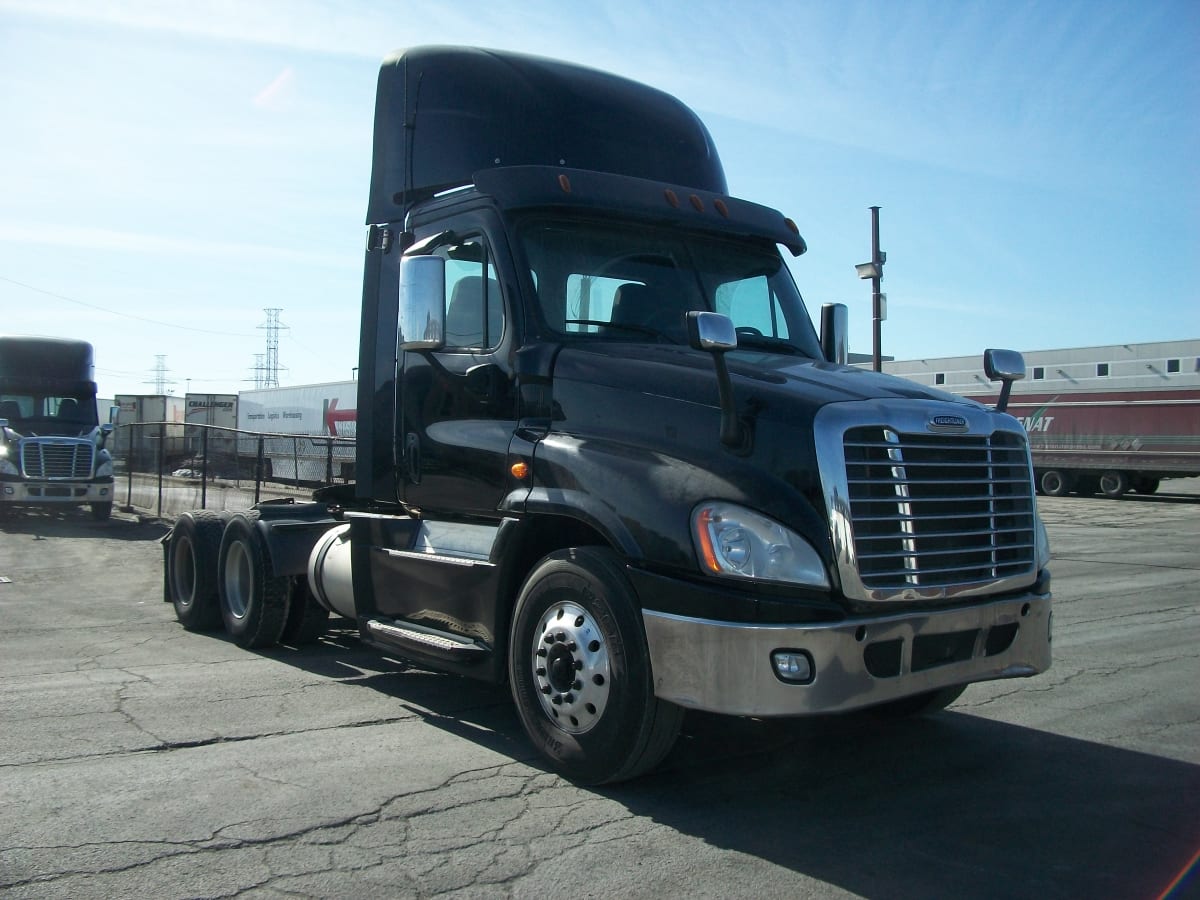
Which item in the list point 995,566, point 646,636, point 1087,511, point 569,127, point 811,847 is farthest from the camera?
point 1087,511

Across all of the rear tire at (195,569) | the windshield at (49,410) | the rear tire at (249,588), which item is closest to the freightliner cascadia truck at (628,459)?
the rear tire at (249,588)

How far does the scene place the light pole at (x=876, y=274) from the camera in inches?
1030

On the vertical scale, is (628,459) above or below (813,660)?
above

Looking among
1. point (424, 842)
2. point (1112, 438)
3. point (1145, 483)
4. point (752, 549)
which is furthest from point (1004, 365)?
point (1145, 483)

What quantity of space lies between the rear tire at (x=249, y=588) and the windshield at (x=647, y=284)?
11.7 feet

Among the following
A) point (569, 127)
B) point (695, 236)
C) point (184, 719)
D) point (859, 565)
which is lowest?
point (184, 719)

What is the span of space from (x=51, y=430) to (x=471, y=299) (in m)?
19.9

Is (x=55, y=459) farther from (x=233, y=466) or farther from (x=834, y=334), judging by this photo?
(x=834, y=334)

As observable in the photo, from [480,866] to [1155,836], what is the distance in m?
2.64

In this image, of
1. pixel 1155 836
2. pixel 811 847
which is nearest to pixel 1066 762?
pixel 1155 836

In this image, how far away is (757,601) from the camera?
13.8 ft

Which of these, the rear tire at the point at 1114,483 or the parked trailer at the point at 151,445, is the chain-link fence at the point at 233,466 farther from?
the rear tire at the point at 1114,483

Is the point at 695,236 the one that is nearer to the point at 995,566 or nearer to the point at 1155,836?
the point at 995,566

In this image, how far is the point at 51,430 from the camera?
22.5m
